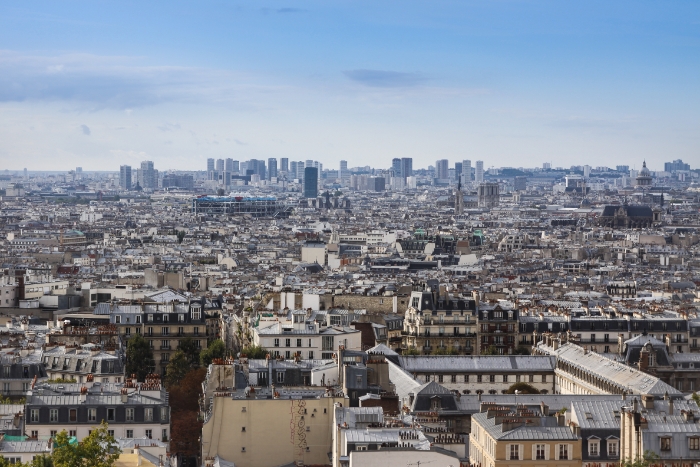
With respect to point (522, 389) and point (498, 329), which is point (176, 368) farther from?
point (498, 329)

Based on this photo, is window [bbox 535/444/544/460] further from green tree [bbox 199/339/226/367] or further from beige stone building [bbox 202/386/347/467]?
green tree [bbox 199/339/226/367]

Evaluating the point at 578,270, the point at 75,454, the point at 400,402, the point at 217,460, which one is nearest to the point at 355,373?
the point at 400,402

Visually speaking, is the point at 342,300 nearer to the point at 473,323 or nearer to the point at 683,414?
the point at 473,323

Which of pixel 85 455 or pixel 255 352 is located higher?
pixel 85 455

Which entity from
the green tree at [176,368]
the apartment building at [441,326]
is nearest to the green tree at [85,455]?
the green tree at [176,368]

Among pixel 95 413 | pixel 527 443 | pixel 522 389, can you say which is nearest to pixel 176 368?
pixel 522 389

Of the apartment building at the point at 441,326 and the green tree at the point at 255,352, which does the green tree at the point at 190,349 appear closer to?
the green tree at the point at 255,352

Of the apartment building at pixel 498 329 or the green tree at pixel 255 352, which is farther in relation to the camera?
the apartment building at pixel 498 329
